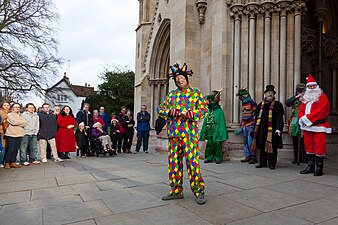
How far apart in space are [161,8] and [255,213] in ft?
44.6

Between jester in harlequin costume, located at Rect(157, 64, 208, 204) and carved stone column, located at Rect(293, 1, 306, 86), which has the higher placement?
carved stone column, located at Rect(293, 1, 306, 86)

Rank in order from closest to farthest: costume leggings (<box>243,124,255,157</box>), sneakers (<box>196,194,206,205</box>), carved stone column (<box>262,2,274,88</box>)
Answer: sneakers (<box>196,194,206,205</box>) < costume leggings (<box>243,124,255,157</box>) < carved stone column (<box>262,2,274,88</box>)

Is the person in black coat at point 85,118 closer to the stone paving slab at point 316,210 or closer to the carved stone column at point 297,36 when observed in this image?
the carved stone column at point 297,36

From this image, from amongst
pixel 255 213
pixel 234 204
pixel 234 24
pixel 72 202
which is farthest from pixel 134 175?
pixel 234 24

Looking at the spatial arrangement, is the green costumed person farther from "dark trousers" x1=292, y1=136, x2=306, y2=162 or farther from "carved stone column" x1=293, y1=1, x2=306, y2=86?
"carved stone column" x1=293, y1=1, x2=306, y2=86

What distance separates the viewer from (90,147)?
946 cm

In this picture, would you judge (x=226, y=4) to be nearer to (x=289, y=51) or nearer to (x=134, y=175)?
(x=289, y=51)

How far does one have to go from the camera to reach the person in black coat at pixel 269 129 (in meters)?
6.15


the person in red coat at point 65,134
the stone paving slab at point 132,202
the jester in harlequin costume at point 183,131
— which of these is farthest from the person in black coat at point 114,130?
the jester in harlequin costume at point 183,131

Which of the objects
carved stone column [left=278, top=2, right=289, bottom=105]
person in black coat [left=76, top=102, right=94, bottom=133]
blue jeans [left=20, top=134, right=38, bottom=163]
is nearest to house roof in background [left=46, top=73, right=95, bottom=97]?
person in black coat [left=76, top=102, right=94, bottom=133]

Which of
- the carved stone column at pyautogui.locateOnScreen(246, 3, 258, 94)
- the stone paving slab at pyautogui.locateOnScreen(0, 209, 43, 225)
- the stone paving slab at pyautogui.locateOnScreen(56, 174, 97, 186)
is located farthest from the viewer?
the carved stone column at pyautogui.locateOnScreen(246, 3, 258, 94)

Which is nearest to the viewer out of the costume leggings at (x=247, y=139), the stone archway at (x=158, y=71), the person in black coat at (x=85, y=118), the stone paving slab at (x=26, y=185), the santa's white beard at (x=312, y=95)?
the stone paving slab at (x=26, y=185)

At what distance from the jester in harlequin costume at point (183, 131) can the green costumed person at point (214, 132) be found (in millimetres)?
3564

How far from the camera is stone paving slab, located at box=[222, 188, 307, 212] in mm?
3402
